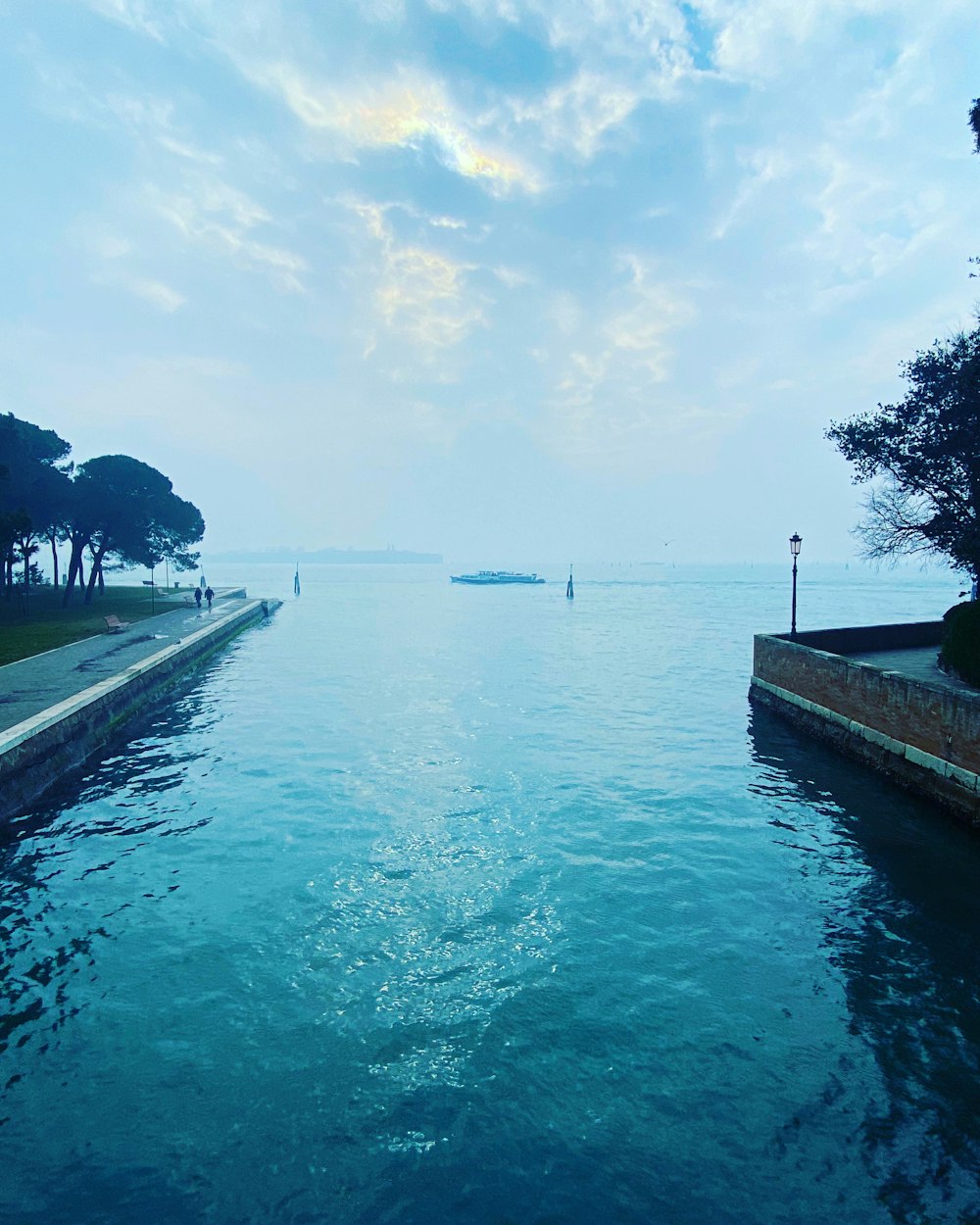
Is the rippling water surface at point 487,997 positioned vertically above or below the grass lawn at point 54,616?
below

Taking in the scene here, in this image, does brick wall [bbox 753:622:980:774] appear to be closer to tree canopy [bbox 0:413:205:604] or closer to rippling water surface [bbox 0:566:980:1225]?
rippling water surface [bbox 0:566:980:1225]

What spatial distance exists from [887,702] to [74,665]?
25.3 meters

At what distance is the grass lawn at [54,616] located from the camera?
30.0 meters

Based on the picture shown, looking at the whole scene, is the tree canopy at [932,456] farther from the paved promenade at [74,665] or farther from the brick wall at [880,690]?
the paved promenade at [74,665]

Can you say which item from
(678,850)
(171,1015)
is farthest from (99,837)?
(678,850)

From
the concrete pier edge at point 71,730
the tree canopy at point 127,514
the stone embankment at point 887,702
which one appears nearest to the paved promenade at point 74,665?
the concrete pier edge at point 71,730

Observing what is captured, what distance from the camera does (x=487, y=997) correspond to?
305 inches

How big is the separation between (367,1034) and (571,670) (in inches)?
1095

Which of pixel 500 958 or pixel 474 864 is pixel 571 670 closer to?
pixel 474 864

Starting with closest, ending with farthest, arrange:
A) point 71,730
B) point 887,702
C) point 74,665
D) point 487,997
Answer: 1. point 487,997
2. point 887,702
3. point 71,730
4. point 74,665

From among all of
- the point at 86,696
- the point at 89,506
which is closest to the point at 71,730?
the point at 86,696

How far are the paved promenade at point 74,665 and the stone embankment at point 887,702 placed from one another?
64.7ft

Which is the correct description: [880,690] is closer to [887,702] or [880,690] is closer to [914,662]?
[887,702]

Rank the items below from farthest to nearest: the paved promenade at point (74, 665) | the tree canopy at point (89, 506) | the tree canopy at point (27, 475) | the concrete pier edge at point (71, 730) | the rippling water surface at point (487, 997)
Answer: the tree canopy at point (89, 506)
the tree canopy at point (27, 475)
the paved promenade at point (74, 665)
the concrete pier edge at point (71, 730)
the rippling water surface at point (487, 997)
